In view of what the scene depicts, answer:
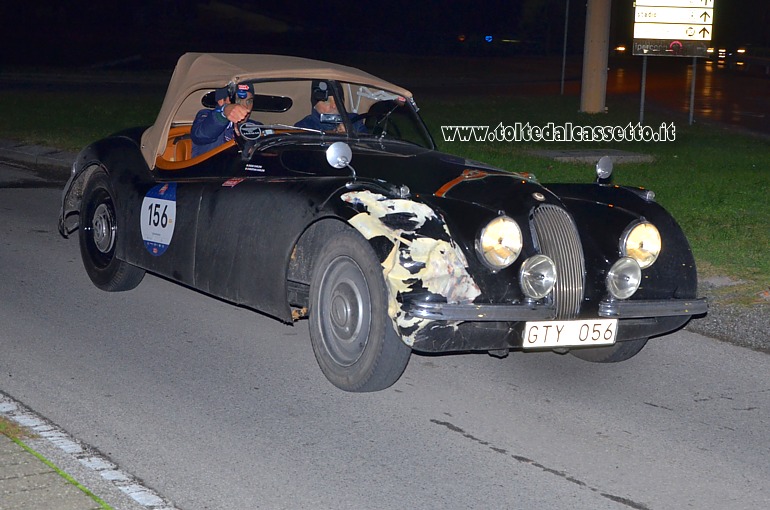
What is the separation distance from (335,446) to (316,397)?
731mm

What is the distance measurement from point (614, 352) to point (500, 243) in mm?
1386

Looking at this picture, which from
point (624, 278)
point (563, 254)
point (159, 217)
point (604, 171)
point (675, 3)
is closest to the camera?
point (563, 254)

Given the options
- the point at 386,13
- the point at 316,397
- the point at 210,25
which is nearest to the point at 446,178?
the point at 316,397

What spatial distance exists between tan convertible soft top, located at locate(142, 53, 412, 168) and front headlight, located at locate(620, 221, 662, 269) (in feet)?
7.91

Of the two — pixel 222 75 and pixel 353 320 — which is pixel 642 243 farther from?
pixel 222 75

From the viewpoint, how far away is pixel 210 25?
5522 centimetres

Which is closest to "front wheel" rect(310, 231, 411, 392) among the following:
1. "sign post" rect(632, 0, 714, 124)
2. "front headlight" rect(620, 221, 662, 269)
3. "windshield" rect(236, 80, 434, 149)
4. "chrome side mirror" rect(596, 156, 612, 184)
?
"front headlight" rect(620, 221, 662, 269)

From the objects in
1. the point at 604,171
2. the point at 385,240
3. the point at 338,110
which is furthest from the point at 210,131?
the point at 604,171

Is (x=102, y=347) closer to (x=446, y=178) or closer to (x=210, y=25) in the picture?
(x=446, y=178)

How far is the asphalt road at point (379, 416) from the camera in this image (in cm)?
440

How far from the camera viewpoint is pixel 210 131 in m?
6.99

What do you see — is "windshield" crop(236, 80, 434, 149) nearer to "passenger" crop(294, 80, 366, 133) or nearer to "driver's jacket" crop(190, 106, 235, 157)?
"passenger" crop(294, 80, 366, 133)

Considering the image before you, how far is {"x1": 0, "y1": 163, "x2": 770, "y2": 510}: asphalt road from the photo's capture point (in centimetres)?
440

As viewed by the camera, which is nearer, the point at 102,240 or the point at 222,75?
the point at 222,75
